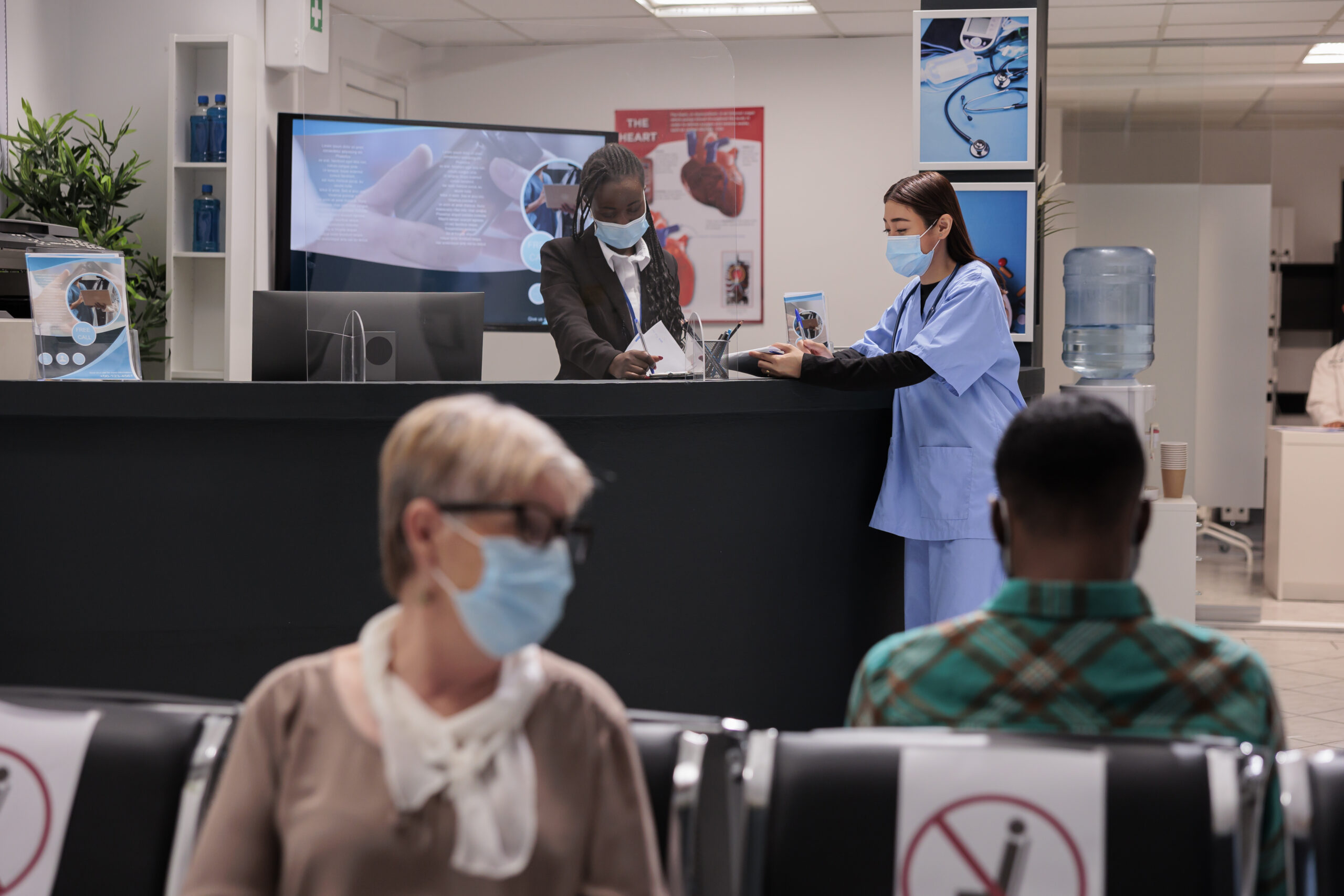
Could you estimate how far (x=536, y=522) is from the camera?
3.46 feet

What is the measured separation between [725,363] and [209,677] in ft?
4.54

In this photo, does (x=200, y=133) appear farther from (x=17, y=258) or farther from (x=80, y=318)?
(x=80, y=318)

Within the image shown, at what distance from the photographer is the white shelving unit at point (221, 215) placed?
5.08 meters

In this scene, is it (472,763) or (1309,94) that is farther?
(1309,94)

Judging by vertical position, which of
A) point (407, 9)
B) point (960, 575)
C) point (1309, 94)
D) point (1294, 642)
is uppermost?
point (1309, 94)

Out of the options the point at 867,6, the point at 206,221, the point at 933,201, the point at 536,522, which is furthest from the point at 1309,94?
the point at 536,522

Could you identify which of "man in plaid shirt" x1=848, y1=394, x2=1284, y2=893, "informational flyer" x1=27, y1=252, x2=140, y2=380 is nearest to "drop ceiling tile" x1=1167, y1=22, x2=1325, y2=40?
"informational flyer" x1=27, y1=252, x2=140, y2=380

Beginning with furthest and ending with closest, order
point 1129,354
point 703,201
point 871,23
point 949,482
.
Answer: point 871,23 → point 1129,354 → point 703,201 → point 949,482

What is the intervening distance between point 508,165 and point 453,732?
2666 millimetres

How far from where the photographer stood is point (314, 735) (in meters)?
1.04

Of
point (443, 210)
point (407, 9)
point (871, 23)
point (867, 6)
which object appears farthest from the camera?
point (871, 23)

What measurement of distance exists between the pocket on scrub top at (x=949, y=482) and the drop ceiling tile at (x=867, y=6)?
143 inches

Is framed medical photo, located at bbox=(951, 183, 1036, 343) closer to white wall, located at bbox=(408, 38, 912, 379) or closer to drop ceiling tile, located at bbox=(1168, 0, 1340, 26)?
white wall, located at bbox=(408, 38, 912, 379)

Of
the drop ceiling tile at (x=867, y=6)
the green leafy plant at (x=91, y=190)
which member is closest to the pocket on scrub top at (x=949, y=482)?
the green leafy plant at (x=91, y=190)
